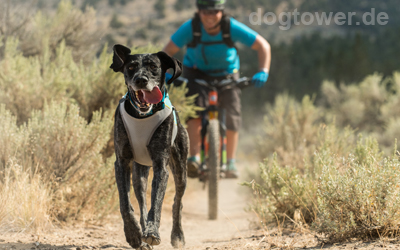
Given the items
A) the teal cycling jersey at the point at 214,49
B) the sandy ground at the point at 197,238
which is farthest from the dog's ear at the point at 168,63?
the teal cycling jersey at the point at 214,49

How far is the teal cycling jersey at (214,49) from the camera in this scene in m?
6.01

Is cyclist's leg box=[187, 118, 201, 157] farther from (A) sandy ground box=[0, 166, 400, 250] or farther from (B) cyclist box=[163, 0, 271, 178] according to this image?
(A) sandy ground box=[0, 166, 400, 250]

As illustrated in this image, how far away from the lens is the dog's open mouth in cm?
327

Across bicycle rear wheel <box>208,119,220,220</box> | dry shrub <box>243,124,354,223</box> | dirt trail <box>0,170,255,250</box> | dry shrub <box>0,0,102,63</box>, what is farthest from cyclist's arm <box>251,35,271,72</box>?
dry shrub <box>0,0,102,63</box>

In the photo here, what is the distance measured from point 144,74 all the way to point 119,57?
344mm

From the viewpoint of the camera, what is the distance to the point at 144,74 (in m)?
3.22

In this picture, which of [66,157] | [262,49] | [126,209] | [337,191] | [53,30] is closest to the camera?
[126,209]

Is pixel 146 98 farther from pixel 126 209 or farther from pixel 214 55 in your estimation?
pixel 214 55

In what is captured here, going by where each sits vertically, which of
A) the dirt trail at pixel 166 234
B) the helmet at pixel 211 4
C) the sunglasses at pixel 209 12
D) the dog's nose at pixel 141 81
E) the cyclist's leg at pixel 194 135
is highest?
the helmet at pixel 211 4

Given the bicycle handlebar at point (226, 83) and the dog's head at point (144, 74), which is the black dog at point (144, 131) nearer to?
the dog's head at point (144, 74)

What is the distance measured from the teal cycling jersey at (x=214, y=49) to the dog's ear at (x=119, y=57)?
2585 millimetres

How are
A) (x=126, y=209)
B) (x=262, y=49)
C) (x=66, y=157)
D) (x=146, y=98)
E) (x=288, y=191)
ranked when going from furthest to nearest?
(x=262, y=49) → (x=66, y=157) → (x=288, y=191) → (x=126, y=209) → (x=146, y=98)

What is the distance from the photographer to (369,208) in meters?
3.52

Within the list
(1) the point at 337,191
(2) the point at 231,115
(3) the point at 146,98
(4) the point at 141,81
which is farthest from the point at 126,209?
(2) the point at 231,115
